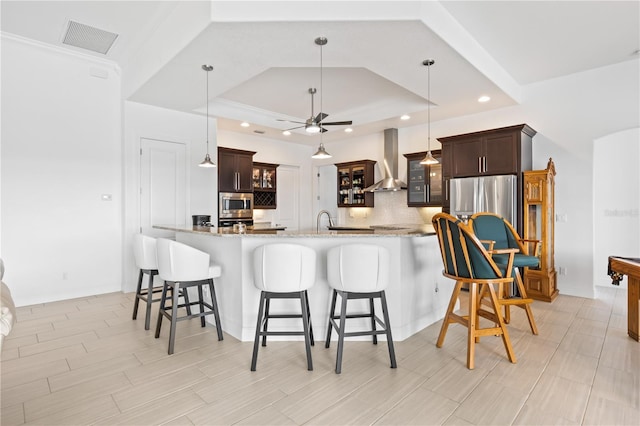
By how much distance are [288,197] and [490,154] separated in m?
4.56

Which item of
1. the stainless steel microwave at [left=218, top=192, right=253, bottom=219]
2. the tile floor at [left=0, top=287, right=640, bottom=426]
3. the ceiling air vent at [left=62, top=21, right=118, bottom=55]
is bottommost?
the tile floor at [left=0, top=287, right=640, bottom=426]

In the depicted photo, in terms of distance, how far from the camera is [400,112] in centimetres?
570

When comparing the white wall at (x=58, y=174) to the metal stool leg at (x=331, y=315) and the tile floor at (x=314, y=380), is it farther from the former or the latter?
the metal stool leg at (x=331, y=315)

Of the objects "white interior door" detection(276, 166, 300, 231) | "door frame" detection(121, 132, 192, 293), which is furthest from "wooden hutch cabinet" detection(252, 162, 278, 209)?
"door frame" detection(121, 132, 192, 293)

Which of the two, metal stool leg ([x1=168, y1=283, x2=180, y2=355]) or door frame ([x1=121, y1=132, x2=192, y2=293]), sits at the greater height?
door frame ([x1=121, y1=132, x2=192, y2=293])

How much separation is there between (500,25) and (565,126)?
2149 mm

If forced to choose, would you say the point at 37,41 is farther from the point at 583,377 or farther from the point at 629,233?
the point at 629,233

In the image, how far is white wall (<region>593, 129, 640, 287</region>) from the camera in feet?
16.6

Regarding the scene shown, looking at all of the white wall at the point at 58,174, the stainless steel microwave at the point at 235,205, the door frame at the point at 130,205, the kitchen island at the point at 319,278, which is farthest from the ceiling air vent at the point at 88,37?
the kitchen island at the point at 319,278

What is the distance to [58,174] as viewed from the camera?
14.9 ft

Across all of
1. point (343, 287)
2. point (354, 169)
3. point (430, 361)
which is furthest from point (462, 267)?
point (354, 169)

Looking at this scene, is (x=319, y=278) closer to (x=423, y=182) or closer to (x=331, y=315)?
(x=331, y=315)

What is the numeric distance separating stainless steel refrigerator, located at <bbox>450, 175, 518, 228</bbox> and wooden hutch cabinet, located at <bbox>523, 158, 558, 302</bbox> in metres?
0.18

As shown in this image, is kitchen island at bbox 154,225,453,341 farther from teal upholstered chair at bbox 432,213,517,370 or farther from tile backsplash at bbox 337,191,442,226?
tile backsplash at bbox 337,191,442,226
